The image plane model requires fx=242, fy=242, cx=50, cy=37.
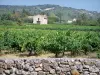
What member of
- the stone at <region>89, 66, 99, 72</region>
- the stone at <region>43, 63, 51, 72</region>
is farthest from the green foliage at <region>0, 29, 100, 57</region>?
the stone at <region>43, 63, 51, 72</region>

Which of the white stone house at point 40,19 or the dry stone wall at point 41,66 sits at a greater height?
the dry stone wall at point 41,66

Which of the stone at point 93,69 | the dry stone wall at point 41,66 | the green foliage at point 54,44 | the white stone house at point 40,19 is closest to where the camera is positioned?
the dry stone wall at point 41,66

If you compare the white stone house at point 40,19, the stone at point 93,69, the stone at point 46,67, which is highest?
the stone at point 46,67

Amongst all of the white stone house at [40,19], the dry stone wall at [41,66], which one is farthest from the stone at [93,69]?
the white stone house at [40,19]

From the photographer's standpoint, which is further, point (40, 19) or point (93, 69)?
point (40, 19)

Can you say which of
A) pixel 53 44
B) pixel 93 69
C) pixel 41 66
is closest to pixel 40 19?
pixel 53 44

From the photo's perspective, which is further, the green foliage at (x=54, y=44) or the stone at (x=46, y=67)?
the green foliage at (x=54, y=44)

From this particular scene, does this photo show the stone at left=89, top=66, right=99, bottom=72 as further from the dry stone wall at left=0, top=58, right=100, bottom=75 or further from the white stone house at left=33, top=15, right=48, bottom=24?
the white stone house at left=33, top=15, right=48, bottom=24

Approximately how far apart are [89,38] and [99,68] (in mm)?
7866

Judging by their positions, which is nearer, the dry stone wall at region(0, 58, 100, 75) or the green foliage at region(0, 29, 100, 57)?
the dry stone wall at region(0, 58, 100, 75)

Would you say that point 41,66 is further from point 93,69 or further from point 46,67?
point 93,69

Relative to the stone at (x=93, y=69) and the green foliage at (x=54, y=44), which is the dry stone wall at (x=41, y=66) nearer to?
the stone at (x=93, y=69)

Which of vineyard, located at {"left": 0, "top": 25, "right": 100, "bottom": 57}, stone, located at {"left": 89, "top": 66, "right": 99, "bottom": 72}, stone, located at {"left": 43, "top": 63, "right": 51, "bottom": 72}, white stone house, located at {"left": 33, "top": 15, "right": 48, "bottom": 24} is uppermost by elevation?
stone, located at {"left": 43, "top": 63, "right": 51, "bottom": 72}

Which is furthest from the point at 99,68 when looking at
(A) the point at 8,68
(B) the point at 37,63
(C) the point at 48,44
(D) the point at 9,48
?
(D) the point at 9,48
